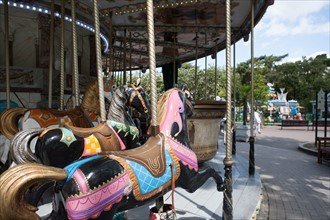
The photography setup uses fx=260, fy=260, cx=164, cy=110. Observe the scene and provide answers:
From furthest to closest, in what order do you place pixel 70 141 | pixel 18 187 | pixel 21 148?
pixel 70 141
pixel 21 148
pixel 18 187

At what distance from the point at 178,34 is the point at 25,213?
7.98 m

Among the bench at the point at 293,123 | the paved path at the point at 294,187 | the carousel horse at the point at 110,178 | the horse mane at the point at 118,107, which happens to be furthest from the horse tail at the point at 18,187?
the bench at the point at 293,123

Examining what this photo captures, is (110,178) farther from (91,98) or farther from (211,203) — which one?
(91,98)

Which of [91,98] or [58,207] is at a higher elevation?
[91,98]

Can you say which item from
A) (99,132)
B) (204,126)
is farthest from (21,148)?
(204,126)

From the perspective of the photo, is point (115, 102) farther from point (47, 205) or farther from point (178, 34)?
point (178, 34)

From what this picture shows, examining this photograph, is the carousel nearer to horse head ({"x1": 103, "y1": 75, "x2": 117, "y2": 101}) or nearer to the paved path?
horse head ({"x1": 103, "y1": 75, "x2": 117, "y2": 101})

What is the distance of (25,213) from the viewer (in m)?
1.42

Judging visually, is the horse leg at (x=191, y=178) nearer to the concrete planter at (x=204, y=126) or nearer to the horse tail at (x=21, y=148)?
the horse tail at (x=21, y=148)

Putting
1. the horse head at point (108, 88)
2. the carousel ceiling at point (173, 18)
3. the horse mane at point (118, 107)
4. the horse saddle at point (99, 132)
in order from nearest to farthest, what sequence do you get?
the horse saddle at point (99, 132), the horse mane at point (118, 107), the horse head at point (108, 88), the carousel ceiling at point (173, 18)

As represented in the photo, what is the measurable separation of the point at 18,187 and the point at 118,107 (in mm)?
2160

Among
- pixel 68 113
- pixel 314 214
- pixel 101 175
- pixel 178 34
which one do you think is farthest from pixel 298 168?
pixel 101 175

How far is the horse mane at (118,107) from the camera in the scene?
3.41m

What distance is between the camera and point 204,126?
17.5 ft
